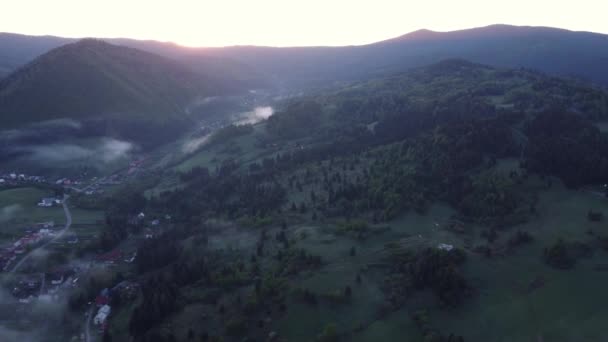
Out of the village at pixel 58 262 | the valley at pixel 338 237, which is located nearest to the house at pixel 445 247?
the valley at pixel 338 237

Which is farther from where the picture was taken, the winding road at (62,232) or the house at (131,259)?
the house at (131,259)

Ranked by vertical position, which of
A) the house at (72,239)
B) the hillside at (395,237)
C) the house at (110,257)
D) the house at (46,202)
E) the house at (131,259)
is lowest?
the house at (131,259)

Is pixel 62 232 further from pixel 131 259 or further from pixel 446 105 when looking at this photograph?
pixel 446 105

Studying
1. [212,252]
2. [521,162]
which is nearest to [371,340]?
[212,252]

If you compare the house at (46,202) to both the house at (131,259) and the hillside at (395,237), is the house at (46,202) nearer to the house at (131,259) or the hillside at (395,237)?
the hillside at (395,237)

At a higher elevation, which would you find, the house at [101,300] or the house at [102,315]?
the house at [102,315]

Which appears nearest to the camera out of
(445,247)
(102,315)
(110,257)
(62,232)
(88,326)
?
(88,326)

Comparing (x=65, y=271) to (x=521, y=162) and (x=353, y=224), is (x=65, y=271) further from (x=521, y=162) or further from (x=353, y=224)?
(x=521, y=162)

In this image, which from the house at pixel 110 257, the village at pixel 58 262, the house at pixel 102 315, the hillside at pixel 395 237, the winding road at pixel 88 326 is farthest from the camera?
the house at pixel 110 257

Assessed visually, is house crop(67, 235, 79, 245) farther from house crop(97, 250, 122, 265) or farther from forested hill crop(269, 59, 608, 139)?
forested hill crop(269, 59, 608, 139)

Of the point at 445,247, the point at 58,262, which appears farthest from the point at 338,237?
the point at 58,262
